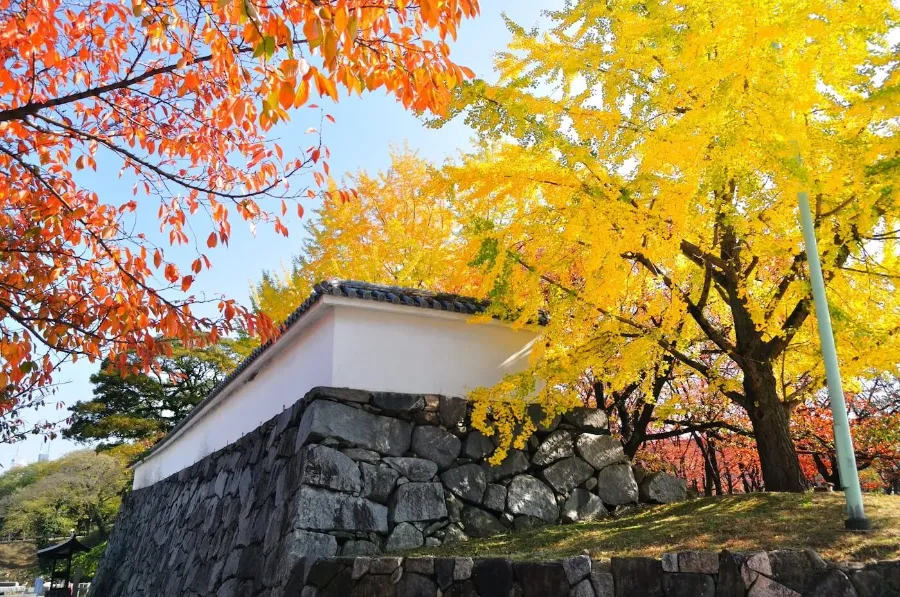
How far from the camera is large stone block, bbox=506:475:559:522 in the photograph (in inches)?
293

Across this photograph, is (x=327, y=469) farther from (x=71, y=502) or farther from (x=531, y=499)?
(x=71, y=502)

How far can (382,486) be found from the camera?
6.86 meters

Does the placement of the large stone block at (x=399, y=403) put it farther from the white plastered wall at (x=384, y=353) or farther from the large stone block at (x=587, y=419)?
the large stone block at (x=587, y=419)

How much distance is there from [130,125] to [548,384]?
4.87 meters

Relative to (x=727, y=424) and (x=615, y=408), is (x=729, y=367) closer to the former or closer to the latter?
(x=727, y=424)

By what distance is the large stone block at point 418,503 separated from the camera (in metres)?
6.79

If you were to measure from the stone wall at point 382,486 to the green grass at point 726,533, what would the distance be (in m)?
0.50

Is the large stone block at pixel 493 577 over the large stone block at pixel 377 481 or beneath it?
beneath

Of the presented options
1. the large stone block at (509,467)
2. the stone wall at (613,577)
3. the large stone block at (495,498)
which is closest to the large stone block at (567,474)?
the large stone block at (509,467)

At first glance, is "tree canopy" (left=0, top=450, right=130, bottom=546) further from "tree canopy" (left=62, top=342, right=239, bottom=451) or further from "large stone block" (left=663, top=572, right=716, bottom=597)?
"large stone block" (left=663, top=572, right=716, bottom=597)

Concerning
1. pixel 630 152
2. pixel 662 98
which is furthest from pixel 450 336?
pixel 662 98

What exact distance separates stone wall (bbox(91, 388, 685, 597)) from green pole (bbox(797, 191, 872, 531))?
11.4 feet

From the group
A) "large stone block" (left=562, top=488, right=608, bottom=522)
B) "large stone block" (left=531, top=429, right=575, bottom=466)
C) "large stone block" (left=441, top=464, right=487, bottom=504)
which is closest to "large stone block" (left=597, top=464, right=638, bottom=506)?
"large stone block" (left=562, top=488, right=608, bottom=522)

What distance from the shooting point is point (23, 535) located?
110 feet
